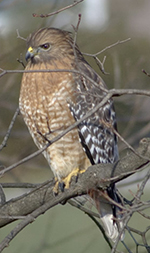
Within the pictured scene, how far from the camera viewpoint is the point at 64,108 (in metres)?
3.83

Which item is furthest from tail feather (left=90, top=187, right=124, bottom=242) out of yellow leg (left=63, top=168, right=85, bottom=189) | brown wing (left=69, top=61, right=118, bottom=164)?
brown wing (left=69, top=61, right=118, bottom=164)

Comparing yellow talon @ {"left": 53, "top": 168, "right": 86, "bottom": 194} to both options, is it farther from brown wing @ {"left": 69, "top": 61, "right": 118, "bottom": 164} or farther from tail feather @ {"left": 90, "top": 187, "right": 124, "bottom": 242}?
tail feather @ {"left": 90, "top": 187, "right": 124, "bottom": 242}

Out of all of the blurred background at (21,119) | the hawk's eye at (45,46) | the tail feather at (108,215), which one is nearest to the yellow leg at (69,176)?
the tail feather at (108,215)

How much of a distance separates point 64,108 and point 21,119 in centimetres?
231

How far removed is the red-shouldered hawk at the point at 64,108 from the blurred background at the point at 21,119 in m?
0.30

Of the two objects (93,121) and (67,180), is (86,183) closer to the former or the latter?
(67,180)

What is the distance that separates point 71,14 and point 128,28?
6548 millimetres

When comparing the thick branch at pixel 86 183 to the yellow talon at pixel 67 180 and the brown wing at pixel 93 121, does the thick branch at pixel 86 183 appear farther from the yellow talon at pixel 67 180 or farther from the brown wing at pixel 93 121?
the brown wing at pixel 93 121

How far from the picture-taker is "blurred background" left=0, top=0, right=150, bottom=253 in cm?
574

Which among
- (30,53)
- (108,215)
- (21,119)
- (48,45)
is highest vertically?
(21,119)

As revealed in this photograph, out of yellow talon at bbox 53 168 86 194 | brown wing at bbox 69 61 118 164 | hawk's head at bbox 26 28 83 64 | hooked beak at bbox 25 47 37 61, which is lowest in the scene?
yellow talon at bbox 53 168 86 194

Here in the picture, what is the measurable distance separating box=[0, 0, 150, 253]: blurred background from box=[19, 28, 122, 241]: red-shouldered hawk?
12.0 inches

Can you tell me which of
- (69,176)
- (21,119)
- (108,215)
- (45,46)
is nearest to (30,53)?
(45,46)

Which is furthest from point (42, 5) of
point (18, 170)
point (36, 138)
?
point (36, 138)
